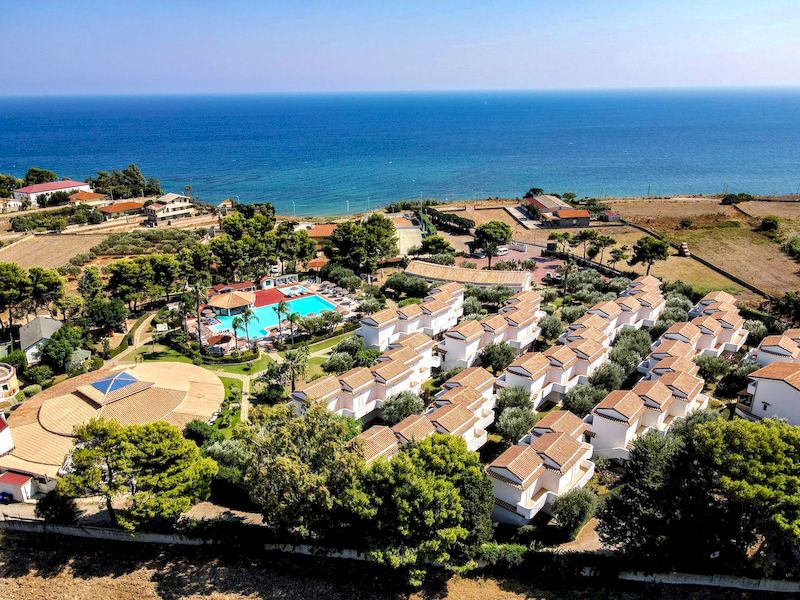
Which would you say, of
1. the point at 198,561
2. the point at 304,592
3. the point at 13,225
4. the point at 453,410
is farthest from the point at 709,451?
the point at 13,225

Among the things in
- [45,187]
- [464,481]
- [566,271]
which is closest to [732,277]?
[566,271]

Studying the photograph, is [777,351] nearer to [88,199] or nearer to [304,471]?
[304,471]

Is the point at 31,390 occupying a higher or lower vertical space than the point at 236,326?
lower

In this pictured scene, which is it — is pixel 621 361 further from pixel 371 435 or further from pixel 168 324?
pixel 168 324

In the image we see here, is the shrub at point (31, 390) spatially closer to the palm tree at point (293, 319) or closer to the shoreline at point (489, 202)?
the palm tree at point (293, 319)

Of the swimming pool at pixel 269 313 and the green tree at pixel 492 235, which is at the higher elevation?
the green tree at pixel 492 235

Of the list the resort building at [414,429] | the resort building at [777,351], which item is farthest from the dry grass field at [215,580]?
the resort building at [777,351]
